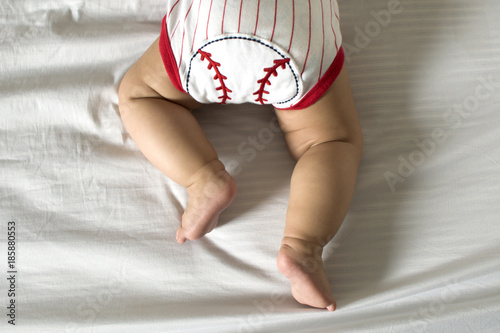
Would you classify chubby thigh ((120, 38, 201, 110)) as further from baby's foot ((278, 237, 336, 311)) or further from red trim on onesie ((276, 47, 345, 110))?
baby's foot ((278, 237, 336, 311))

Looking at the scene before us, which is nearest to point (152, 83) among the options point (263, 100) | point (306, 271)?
point (263, 100)

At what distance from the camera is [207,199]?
0.77 metres

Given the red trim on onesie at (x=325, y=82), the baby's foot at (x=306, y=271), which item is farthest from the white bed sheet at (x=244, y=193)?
the red trim on onesie at (x=325, y=82)

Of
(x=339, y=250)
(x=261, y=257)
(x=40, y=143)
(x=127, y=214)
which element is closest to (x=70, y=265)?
(x=127, y=214)

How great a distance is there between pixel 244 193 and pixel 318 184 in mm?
175

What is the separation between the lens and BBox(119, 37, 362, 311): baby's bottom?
0.76m

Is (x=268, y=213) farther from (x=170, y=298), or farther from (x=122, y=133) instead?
(x=122, y=133)

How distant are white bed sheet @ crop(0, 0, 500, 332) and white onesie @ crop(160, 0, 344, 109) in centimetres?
16

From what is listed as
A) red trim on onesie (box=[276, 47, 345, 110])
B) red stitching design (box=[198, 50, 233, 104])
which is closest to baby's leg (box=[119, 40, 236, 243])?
red stitching design (box=[198, 50, 233, 104])

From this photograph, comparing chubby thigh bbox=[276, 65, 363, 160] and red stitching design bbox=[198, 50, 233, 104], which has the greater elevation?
red stitching design bbox=[198, 50, 233, 104]

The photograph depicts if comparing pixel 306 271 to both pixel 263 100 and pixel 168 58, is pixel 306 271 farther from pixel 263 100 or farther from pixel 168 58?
pixel 168 58

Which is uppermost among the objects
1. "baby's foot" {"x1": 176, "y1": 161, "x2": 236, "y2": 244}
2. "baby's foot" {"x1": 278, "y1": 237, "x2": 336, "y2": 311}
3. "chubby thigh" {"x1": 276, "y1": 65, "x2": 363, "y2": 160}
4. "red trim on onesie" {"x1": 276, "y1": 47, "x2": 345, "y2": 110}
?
"red trim on onesie" {"x1": 276, "y1": 47, "x2": 345, "y2": 110}

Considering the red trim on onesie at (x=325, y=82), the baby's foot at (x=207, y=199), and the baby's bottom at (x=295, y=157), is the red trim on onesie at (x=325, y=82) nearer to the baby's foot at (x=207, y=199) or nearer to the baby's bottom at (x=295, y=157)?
the baby's bottom at (x=295, y=157)

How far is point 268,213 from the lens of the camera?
2.81 feet
